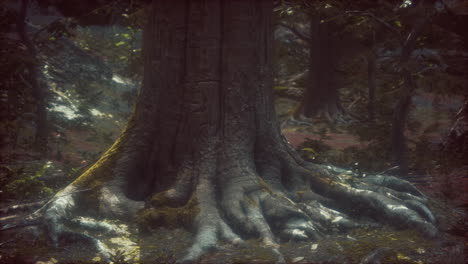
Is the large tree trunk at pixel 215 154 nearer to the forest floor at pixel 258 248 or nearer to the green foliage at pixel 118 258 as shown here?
the forest floor at pixel 258 248

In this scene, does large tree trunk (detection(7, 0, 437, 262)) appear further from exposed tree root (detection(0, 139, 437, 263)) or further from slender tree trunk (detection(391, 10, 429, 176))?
slender tree trunk (detection(391, 10, 429, 176))

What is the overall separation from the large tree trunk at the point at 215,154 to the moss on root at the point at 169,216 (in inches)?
0.8

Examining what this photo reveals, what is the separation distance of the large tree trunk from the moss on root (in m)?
0.02

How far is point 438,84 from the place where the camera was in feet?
28.6

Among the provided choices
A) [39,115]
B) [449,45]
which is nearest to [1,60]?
[39,115]

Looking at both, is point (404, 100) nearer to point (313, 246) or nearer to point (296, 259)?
point (313, 246)

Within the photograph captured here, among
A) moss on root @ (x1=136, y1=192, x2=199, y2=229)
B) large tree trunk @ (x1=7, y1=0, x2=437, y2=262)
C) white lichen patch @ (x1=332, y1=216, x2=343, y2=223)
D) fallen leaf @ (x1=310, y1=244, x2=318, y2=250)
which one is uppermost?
large tree trunk @ (x1=7, y1=0, x2=437, y2=262)

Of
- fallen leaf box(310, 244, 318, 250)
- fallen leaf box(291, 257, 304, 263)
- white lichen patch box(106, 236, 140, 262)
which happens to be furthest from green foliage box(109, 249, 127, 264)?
fallen leaf box(310, 244, 318, 250)

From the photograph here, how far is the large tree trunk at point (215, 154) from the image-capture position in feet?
18.8

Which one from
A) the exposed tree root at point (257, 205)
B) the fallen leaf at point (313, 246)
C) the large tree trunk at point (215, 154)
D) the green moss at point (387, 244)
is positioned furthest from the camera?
the large tree trunk at point (215, 154)


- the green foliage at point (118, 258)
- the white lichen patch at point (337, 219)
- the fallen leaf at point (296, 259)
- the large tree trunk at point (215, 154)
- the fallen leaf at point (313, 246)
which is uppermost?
the large tree trunk at point (215, 154)

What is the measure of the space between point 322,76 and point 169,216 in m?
14.5

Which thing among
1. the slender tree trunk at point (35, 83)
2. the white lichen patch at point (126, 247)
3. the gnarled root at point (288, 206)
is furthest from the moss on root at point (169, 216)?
the slender tree trunk at point (35, 83)

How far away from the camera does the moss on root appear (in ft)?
18.2
